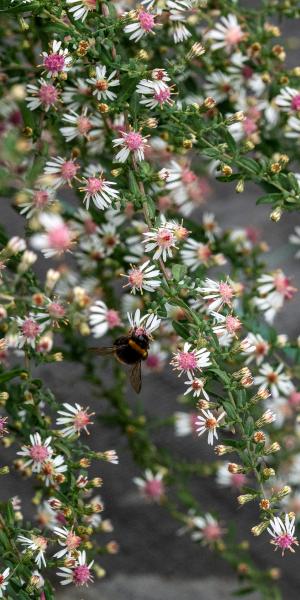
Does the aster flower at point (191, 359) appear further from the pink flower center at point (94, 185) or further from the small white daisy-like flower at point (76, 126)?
the small white daisy-like flower at point (76, 126)

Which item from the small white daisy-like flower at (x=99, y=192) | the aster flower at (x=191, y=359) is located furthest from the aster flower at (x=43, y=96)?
the aster flower at (x=191, y=359)

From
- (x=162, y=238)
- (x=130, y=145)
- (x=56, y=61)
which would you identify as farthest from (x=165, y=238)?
(x=56, y=61)

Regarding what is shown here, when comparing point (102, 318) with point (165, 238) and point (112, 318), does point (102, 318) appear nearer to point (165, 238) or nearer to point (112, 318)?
point (112, 318)

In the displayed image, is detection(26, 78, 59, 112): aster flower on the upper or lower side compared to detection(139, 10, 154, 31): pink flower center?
lower

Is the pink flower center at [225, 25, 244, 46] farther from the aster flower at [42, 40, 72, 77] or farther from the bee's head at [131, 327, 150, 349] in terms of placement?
the bee's head at [131, 327, 150, 349]

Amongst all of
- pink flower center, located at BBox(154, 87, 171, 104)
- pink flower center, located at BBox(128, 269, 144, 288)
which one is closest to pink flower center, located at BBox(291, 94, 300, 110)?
pink flower center, located at BBox(154, 87, 171, 104)

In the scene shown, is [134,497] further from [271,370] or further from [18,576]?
[18,576]

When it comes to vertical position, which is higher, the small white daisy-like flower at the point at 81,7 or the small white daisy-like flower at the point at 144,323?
the small white daisy-like flower at the point at 81,7

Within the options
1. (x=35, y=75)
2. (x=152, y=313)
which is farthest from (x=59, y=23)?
(x=152, y=313)
